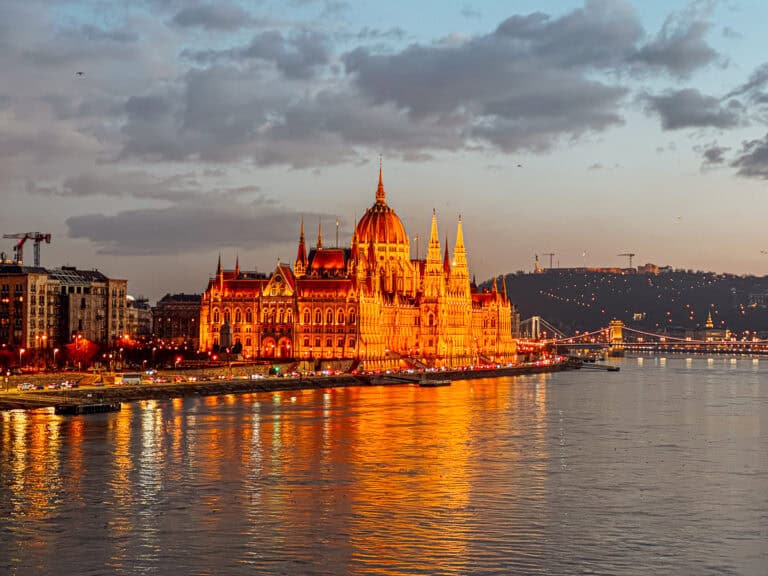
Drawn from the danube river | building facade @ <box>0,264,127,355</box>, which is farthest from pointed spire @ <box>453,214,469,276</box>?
the danube river

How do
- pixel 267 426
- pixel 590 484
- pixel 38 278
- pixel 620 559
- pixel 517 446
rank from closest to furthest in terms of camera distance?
pixel 620 559 < pixel 590 484 < pixel 517 446 < pixel 267 426 < pixel 38 278

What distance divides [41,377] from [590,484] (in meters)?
52.3

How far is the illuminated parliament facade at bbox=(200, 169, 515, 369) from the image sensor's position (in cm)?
14575

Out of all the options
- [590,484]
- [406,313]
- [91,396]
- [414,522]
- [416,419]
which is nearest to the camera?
[414,522]

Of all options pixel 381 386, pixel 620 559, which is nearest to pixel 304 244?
pixel 381 386

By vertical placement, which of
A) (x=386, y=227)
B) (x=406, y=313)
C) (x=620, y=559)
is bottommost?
(x=620, y=559)

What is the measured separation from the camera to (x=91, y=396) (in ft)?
283

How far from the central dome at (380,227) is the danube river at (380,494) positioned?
3451 inches

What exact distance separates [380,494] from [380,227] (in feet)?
412

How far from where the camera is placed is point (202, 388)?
10350 centimetres

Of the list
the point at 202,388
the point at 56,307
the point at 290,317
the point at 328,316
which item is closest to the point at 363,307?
the point at 328,316

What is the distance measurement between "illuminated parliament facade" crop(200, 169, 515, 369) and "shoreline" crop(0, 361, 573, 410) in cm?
987

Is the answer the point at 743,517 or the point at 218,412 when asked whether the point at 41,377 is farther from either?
the point at 743,517

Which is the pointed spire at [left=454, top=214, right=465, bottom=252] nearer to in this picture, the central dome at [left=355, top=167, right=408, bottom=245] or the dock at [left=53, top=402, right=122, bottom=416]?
the central dome at [left=355, top=167, right=408, bottom=245]
